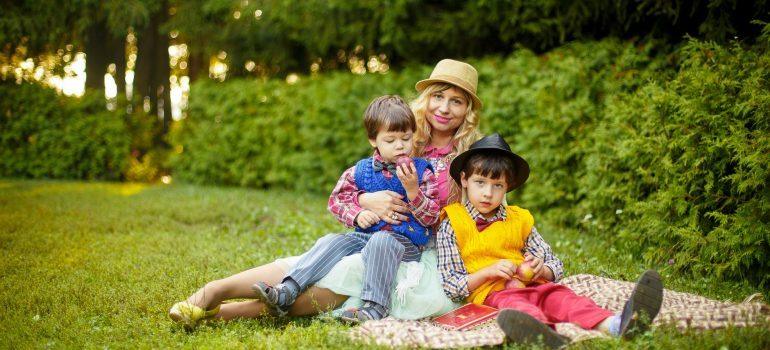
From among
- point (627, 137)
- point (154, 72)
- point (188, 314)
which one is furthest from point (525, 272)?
point (154, 72)

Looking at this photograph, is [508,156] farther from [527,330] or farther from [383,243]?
[527,330]

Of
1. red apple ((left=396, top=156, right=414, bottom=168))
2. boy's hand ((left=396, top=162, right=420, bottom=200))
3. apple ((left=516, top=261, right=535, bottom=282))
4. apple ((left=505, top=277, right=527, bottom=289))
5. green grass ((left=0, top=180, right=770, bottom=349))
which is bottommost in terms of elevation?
green grass ((left=0, top=180, right=770, bottom=349))

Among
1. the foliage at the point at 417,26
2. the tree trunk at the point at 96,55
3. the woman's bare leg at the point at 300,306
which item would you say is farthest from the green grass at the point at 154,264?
the tree trunk at the point at 96,55

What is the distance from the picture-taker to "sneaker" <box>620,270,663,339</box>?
11.0 ft

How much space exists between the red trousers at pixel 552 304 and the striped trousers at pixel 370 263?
642mm

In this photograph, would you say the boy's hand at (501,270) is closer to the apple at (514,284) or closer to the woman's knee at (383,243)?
the apple at (514,284)

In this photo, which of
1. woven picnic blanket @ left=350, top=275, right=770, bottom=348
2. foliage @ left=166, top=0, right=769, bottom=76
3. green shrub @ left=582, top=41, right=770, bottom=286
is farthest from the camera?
foliage @ left=166, top=0, right=769, bottom=76

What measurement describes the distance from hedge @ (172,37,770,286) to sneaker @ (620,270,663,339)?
1.61 metres

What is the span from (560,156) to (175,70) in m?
14.0

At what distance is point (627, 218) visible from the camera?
20.7 ft

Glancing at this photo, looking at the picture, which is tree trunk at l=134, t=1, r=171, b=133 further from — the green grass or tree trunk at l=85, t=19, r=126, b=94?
the green grass

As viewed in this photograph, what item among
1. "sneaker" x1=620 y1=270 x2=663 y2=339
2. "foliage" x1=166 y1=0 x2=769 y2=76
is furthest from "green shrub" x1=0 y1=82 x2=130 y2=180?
"sneaker" x1=620 y1=270 x2=663 y2=339

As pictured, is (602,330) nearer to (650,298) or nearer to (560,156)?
(650,298)

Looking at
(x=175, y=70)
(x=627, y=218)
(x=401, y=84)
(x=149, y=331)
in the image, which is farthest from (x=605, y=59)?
(x=175, y=70)
